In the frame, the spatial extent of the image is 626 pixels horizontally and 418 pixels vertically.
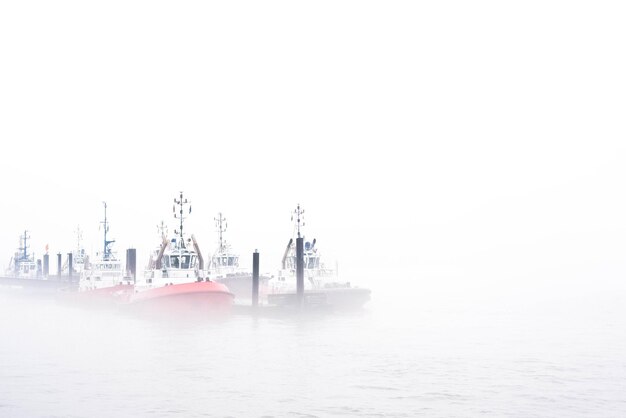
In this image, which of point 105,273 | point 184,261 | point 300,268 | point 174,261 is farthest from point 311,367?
point 105,273

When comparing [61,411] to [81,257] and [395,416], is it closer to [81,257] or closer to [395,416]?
[395,416]

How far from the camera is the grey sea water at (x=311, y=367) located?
39.1 meters

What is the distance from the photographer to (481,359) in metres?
54.3

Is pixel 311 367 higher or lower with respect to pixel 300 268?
lower

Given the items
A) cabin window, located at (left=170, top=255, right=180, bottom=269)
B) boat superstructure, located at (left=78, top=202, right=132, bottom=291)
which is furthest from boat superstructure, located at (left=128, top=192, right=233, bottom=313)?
boat superstructure, located at (left=78, top=202, right=132, bottom=291)

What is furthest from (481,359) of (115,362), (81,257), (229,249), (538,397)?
(81,257)

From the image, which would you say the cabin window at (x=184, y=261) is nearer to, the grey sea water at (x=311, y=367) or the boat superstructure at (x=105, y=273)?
the grey sea water at (x=311, y=367)

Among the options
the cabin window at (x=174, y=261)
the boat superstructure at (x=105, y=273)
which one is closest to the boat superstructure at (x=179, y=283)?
the cabin window at (x=174, y=261)

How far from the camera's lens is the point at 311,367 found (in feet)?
167

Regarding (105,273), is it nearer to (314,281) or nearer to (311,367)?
(314,281)

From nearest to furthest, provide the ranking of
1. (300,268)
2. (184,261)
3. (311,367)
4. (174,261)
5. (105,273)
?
(311,367)
(300,268)
(174,261)
(184,261)
(105,273)

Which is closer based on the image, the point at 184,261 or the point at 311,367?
the point at 311,367

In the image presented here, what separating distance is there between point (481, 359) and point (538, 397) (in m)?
13.6

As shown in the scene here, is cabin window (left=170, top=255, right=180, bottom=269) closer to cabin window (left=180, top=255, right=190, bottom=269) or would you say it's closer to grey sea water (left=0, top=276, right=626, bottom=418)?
A: cabin window (left=180, top=255, right=190, bottom=269)
